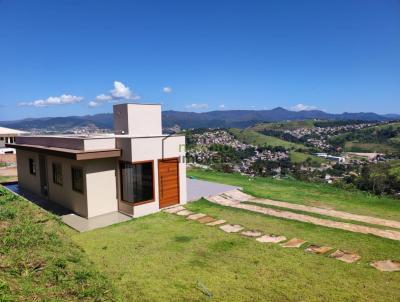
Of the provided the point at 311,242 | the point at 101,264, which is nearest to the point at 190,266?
the point at 101,264

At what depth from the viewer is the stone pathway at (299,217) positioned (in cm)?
799

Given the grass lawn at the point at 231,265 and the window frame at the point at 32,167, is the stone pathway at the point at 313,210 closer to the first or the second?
the grass lawn at the point at 231,265

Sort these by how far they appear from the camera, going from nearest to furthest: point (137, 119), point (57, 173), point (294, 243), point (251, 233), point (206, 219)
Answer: point (294, 243)
point (251, 233)
point (206, 219)
point (57, 173)
point (137, 119)

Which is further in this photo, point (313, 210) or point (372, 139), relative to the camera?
point (372, 139)

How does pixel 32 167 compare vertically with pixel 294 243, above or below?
above

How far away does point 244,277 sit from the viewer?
229 inches

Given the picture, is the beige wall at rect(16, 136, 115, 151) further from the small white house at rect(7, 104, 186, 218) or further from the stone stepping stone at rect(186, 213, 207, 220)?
the stone stepping stone at rect(186, 213, 207, 220)

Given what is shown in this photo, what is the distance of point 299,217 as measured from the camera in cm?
959

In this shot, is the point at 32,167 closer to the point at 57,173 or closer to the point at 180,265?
the point at 57,173

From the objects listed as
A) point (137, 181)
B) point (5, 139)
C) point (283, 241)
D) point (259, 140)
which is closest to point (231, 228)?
point (283, 241)

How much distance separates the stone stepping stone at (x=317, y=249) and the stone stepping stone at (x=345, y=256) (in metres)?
0.22

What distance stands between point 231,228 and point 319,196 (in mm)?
5695

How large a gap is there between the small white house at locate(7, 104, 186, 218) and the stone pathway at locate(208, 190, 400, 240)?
1.89 meters

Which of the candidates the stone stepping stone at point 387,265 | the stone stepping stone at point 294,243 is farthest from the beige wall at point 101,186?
the stone stepping stone at point 387,265
